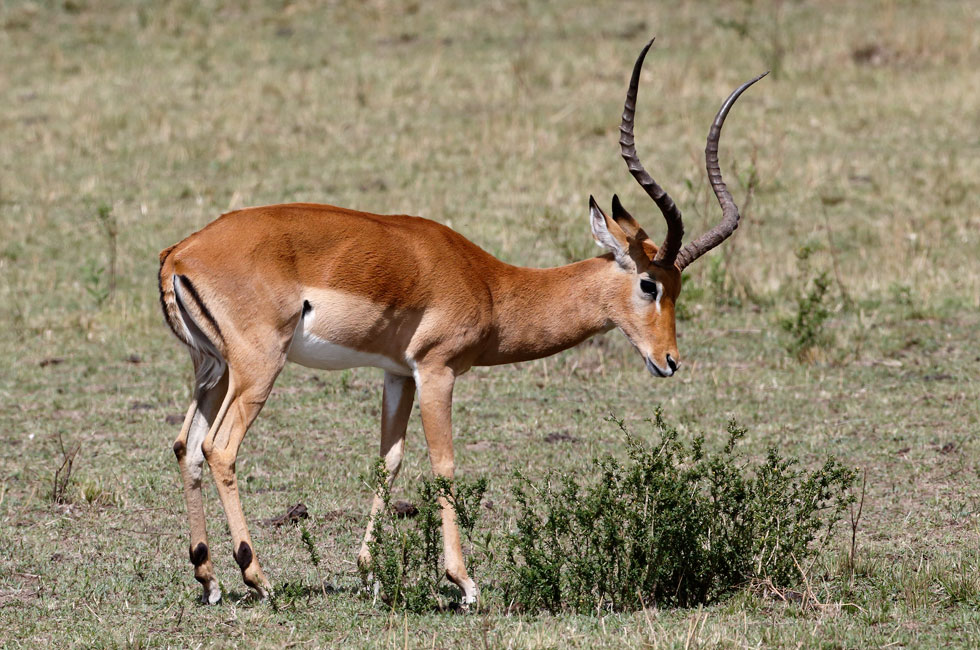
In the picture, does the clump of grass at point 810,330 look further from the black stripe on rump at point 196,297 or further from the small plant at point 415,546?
the black stripe on rump at point 196,297

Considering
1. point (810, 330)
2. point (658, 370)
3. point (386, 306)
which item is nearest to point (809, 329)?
point (810, 330)

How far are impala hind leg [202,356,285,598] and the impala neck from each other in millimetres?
1300

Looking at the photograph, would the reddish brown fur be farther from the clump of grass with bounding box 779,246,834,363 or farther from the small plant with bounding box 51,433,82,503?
the clump of grass with bounding box 779,246,834,363

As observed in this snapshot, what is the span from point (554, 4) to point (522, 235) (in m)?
8.92

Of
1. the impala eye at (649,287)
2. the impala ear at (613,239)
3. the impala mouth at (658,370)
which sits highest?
the impala ear at (613,239)

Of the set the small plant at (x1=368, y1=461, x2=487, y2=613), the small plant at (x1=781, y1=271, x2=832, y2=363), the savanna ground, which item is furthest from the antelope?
the small plant at (x1=781, y1=271, x2=832, y2=363)

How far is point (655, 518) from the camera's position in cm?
582

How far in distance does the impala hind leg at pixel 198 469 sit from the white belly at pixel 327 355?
38 centimetres

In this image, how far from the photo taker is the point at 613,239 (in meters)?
6.66

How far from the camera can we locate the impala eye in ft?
21.7

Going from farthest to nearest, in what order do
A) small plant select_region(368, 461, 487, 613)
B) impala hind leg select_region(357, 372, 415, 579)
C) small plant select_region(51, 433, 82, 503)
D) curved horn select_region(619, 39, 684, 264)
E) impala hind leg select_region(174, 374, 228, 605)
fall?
small plant select_region(51, 433, 82, 503)
impala hind leg select_region(357, 372, 415, 579)
curved horn select_region(619, 39, 684, 264)
impala hind leg select_region(174, 374, 228, 605)
small plant select_region(368, 461, 487, 613)

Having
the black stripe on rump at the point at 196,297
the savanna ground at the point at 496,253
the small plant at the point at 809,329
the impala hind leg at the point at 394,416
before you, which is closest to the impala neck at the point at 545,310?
the impala hind leg at the point at 394,416

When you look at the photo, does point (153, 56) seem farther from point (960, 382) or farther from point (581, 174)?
point (960, 382)

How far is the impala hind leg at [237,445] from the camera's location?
5758mm
